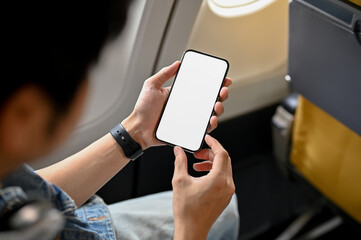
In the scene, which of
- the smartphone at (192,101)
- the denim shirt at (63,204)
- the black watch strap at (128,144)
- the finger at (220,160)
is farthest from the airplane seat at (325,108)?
the denim shirt at (63,204)

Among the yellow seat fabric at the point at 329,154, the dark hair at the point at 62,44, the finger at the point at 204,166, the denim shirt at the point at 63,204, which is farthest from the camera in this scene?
the yellow seat fabric at the point at 329,154

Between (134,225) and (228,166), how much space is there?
0.25 m

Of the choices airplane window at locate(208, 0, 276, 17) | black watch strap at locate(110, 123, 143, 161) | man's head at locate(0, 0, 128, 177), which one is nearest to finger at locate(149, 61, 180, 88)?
black watch strap at locate(110, 123, 143, 161)

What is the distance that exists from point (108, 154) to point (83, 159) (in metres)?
0.05

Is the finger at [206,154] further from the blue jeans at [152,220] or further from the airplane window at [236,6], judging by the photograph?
the airplane window at [236,6]

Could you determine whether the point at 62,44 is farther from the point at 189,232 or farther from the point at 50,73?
the point at 189,232

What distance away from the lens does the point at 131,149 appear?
2.88ft

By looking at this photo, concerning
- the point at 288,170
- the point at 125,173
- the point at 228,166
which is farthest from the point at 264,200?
the point at 228,166

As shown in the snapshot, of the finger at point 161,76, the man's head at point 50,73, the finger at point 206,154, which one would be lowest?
the finger at point 206,154

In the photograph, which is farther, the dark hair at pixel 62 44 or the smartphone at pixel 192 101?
the smartphone at pixel 192 101

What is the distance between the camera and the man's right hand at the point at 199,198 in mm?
734

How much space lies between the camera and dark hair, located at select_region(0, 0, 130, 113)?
0.42 metres

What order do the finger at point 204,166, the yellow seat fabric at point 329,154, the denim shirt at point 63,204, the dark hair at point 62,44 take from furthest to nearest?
the yellow seat fabric at point 329,154, the finger at point 204,166, the denim shirt at point 63,204, the dark hair at point 62,44

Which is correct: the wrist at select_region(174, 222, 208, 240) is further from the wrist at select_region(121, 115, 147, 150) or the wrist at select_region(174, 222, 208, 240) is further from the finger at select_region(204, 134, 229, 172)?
the wrist at select_region(121, 115, 147, 150)
